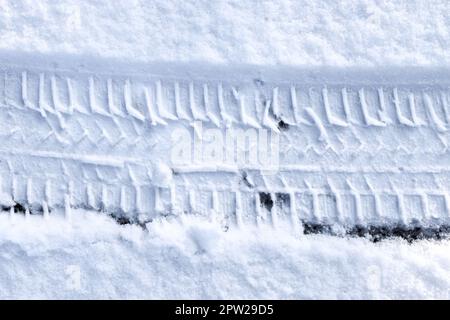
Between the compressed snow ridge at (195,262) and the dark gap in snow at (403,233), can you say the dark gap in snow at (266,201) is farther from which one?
the dark gap in snow at (403,233)

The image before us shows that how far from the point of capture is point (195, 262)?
2.41 m

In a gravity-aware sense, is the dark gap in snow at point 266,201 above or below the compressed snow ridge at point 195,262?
above

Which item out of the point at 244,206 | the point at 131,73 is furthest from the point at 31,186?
the point at 244,206

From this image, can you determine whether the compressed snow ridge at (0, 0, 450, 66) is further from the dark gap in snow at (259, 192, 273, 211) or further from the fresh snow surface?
the dark gap in snow at (259, 192, 273, 211)

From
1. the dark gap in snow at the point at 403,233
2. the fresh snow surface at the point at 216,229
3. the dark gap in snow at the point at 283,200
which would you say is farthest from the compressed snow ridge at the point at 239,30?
the dark gap in snow at the point at 403,233

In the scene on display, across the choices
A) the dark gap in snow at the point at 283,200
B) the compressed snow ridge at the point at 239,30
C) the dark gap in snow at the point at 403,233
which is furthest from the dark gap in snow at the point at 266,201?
the compressed snow ridge at the point at 239,30

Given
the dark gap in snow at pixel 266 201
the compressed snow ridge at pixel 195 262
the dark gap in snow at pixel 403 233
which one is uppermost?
the dark gap in snow at pixel 266 201

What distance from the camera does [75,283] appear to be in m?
2.40

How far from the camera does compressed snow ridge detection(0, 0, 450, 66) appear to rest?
7.99 feet

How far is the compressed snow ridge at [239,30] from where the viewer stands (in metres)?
2.44

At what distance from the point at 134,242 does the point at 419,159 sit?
0.97m

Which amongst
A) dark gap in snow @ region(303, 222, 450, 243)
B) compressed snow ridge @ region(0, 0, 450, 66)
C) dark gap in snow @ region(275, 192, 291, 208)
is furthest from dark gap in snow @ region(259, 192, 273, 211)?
compressed snow ridge @ region(0, 0, 450, 66)

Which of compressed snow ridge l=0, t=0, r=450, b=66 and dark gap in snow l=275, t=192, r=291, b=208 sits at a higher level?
compressed snow ridge l=0, t=0, r=450, b=66

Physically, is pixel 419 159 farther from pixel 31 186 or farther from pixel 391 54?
pixel 31 186
